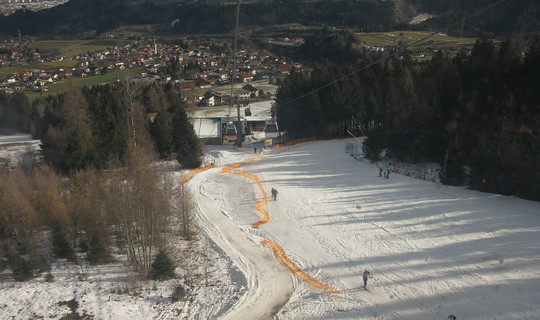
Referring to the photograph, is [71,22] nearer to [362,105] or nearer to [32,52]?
[32,52]

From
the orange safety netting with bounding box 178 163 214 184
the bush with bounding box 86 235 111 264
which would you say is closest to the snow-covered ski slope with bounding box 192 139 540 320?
the orange safety netting with bounding box 178 163 214 184

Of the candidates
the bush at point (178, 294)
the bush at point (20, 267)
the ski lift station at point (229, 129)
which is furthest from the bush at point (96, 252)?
the ski lift station at point (229, 129)

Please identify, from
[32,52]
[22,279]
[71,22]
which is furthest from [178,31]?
[22,279]

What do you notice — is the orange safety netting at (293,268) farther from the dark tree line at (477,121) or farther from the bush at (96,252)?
the dark tree line at (477,121)

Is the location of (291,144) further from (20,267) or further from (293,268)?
(20,267)

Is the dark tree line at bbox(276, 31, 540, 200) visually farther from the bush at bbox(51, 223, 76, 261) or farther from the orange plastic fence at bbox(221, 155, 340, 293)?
the bush at bbox(51, 223, 76, 261)

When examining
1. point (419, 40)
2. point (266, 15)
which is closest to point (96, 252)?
point (419, 40)
